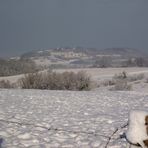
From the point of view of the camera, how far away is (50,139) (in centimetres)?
736

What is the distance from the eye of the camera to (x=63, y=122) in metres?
8.95

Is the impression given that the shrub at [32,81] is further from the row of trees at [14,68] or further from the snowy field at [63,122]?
the row of trees at [14,68]

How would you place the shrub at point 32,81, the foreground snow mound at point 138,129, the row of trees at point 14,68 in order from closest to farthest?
the foreground snow mound at point 138,129 → the shrub at point 32,81 → the row of trees at point 14,68

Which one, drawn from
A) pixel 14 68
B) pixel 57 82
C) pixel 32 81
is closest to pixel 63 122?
pixel 57 82

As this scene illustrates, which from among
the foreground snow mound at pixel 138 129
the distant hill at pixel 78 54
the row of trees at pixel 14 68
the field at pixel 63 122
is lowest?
the field at pixel 63 122

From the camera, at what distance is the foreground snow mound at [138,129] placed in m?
5.12

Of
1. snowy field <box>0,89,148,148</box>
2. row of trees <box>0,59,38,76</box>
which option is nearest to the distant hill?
row of trees <box>0,59,38,76</box>

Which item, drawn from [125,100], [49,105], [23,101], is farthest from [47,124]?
[125,100]

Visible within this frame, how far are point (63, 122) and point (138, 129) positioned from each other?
12.9 feet

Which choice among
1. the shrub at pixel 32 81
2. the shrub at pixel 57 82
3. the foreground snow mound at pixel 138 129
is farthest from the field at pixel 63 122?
the shrub at pixel 32 81

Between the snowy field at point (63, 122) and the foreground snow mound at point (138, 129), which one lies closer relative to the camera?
the foreground snow mound at point (138, 129)

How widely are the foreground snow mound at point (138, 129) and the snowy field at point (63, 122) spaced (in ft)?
5.49

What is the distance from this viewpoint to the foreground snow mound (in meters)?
5.12

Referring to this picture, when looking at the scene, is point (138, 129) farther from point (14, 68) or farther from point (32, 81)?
point (14, 68)
